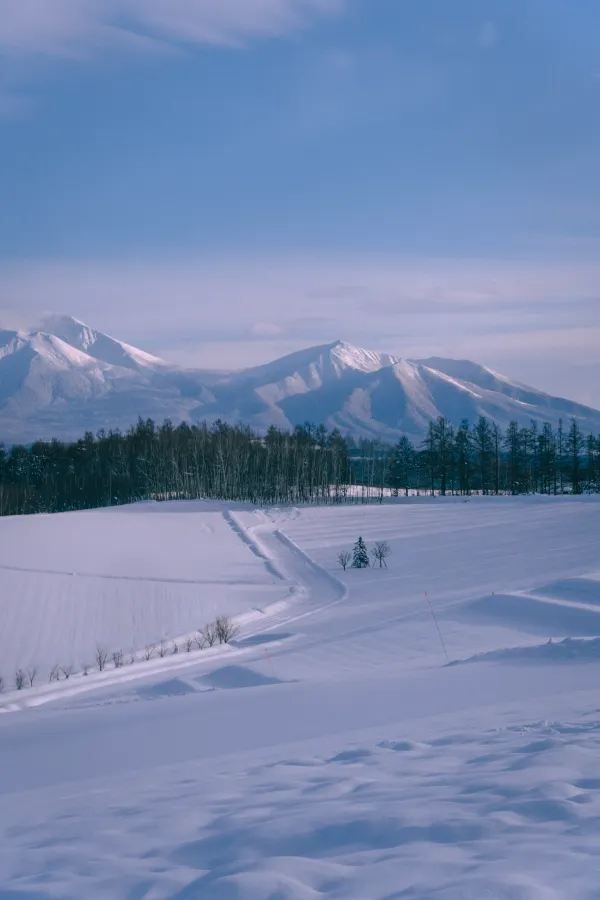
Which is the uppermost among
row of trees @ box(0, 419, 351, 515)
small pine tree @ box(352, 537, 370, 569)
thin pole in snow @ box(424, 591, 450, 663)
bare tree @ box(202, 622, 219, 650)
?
row of trees @ box(0, 419, 351, 515)

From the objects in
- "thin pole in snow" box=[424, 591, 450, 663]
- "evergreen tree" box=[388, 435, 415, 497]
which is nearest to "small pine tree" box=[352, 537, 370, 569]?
"thin pole in snow" box=[424, 591, 450, 663]

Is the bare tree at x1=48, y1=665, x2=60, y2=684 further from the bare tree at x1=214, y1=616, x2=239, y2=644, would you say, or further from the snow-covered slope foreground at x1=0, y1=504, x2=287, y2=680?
the bare tree at x1=214, y1=616, x2=239, y2=644

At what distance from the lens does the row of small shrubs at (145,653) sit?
46.7 ft

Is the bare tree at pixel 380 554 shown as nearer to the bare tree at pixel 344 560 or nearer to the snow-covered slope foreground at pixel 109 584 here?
the bare tree at pixel 344 560

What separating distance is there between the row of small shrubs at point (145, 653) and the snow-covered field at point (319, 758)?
63 centimetres

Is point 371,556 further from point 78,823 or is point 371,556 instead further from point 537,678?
point 78,823

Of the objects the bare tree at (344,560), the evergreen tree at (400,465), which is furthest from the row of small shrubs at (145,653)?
the evergreen tree at (400,465)

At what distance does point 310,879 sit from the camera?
11.4 ft

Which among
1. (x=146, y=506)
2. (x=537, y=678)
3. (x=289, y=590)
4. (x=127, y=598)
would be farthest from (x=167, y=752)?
(x=146, y=506)

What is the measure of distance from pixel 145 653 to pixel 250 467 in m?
46.5

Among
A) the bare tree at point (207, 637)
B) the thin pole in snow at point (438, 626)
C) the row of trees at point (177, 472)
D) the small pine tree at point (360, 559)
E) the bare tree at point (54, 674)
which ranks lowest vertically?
the bare tree at point (54, 674)

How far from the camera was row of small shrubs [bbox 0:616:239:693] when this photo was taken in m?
14.2

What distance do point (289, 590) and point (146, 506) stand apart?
25.7m

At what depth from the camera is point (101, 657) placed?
1518 centimetres
